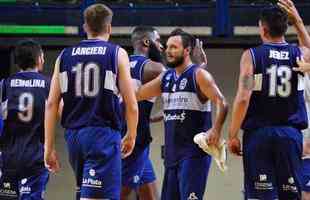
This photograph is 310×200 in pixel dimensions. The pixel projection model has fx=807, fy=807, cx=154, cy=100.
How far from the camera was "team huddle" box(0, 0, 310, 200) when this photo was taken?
7.06m

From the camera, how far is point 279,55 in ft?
25.1

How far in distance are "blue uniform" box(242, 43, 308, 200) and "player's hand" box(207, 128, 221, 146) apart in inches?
12.0

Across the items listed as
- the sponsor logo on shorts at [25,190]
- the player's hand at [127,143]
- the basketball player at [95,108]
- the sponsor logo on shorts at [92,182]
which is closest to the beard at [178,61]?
the basketball player at [95,108]

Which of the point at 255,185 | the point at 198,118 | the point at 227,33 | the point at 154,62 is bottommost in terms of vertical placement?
the point at 255,185

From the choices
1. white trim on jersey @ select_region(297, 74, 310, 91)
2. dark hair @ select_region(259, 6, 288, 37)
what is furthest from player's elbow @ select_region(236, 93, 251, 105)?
dark hair @ select_region(259, 6, 288, 37)

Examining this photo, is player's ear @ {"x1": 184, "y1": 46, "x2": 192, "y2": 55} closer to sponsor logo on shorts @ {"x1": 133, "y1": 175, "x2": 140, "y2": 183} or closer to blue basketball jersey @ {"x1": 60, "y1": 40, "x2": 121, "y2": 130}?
blue basketball jersey @ {"x1": 60, "y1": 40, "x2": 121, "y2": 130}

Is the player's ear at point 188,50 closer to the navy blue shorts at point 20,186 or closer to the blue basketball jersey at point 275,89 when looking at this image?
the blue basketball jersey at point 275,89

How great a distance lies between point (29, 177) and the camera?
880 cm

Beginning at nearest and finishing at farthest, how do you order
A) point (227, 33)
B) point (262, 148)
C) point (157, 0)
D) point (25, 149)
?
point (262, 148) < point (25, 149) < point (227, 33) < point (157, 0)

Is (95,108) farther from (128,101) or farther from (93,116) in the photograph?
(128,101)

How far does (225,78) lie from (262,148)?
6225 millimetres

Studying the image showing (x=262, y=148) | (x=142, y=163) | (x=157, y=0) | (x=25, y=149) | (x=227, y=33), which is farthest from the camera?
(x=157, y=0)

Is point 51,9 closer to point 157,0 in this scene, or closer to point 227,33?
point 157,0

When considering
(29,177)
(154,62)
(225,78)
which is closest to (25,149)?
(29,177)
